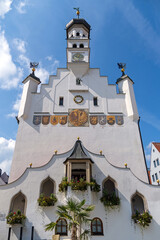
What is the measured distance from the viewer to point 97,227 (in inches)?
541

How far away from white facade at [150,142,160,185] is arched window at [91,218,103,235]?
19.4 meters

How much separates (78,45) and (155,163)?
2133 cm

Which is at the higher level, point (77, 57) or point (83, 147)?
point (77, 57)

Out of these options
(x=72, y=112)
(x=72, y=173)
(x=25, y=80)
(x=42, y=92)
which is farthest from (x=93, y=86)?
(x=72, y=173)

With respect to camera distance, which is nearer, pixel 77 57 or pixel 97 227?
pixel 97 227

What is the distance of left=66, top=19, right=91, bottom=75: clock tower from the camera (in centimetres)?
2348

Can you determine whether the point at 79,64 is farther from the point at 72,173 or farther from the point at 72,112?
the point at 72,173

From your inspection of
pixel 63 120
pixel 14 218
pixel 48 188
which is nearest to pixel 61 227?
pixel 14 218

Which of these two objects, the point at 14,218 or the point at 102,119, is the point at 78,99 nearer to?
the point at 102,119

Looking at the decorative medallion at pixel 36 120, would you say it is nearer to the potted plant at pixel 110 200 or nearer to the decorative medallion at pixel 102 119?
the decorative medallion at pixel 102 119

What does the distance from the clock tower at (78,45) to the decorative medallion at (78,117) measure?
17.7 ft

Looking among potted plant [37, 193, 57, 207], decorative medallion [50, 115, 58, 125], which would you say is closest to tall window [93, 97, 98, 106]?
decorative medallion [50, 115, 58, 125]

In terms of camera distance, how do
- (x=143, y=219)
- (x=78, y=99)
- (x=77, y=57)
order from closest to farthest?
(x=143, y=219), (x=78, y=99), (x=77, y=57)

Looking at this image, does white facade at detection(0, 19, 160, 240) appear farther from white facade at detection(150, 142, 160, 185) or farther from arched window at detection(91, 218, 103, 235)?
white facade at detection(150, 142, 160, 185)
